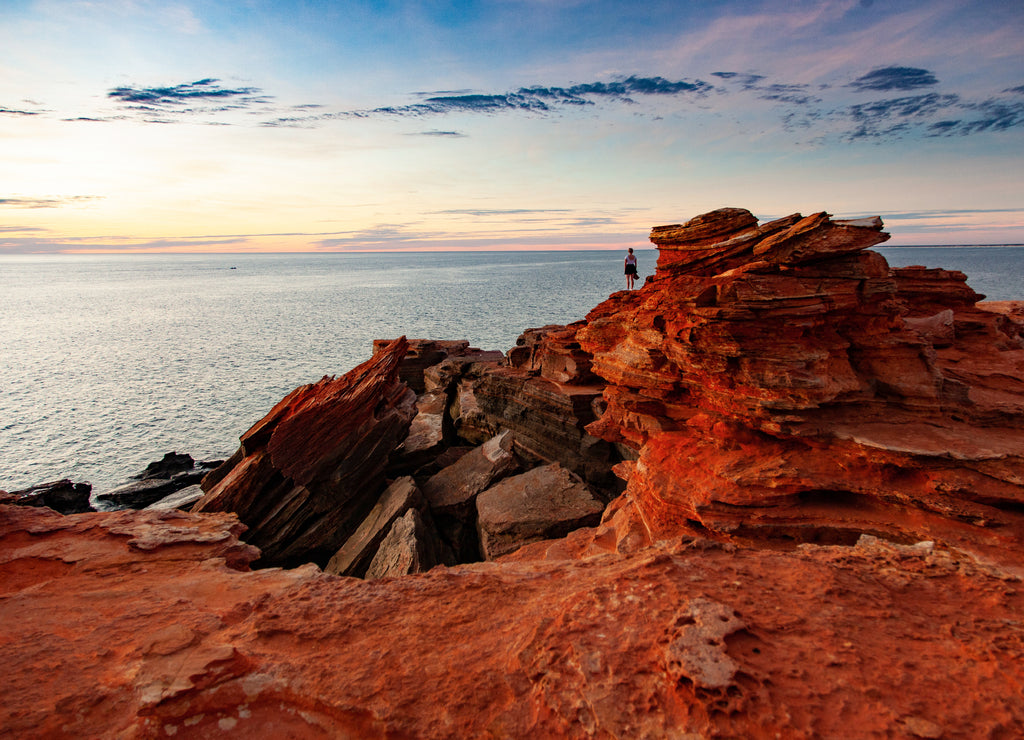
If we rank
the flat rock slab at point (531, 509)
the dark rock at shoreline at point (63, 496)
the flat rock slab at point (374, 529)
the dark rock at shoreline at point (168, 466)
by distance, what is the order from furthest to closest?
1. the dark rock at shoreline at point (168, 466)
2. the dark rock at shoreline at point (63, 496)
3. the flat rock slab at point (531, 509)
4. the flat rock slab at point (374, 529)

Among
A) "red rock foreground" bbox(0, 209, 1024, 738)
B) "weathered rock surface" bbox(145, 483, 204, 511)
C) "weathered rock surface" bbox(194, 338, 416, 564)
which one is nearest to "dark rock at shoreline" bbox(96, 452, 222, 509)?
"weathered rock surface" bbox(145, 483, 204, 511)

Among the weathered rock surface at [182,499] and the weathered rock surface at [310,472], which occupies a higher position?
the weathered rock surface at [310,472]

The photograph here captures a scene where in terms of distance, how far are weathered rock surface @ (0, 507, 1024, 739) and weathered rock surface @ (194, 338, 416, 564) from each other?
9.29m

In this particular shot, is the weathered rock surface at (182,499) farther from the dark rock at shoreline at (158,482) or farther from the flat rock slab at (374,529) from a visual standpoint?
the flat rock slab at (374,529)

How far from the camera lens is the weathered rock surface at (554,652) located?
3936mm

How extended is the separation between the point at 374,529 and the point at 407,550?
2.47 meters

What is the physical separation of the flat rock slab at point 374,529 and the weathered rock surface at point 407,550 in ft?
1.11

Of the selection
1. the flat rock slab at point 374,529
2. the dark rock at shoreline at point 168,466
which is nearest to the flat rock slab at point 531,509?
the flat rock slab at point 374,529

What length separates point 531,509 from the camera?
1617 cm

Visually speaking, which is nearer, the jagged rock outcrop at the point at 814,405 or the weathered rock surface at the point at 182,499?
the jagged rock outcrop at the point at 814,405

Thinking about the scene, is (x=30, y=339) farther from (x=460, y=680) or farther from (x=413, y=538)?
(x=460, y=680)

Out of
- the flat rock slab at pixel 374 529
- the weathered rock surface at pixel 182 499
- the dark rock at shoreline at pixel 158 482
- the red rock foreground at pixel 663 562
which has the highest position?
the red rock foreground at pixel 663 562

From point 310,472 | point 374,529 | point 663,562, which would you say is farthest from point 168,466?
point 663,562

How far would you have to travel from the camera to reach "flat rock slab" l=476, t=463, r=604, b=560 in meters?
15.5
